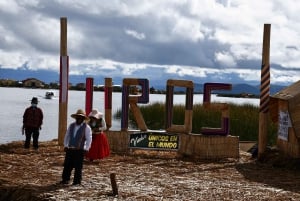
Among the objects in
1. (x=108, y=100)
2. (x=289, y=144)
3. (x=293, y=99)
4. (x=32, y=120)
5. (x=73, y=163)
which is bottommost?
(x=73, y=163)

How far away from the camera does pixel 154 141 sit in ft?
54.2

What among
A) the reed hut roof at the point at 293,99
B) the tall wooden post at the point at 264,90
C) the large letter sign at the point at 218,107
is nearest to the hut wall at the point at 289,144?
the reed hut roof at the point at 293,99

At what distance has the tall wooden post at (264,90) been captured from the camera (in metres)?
16.2

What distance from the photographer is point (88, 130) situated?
37.3 ft

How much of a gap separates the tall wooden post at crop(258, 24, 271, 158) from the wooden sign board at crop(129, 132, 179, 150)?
2410 mm

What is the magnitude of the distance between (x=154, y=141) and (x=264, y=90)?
347cm

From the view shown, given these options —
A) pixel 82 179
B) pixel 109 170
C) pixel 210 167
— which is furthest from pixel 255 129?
pixel 82 179

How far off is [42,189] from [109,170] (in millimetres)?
2832

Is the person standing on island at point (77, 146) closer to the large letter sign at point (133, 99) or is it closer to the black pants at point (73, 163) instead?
the black pants at point (73, 163)

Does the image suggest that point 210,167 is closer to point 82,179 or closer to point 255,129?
point 82,179

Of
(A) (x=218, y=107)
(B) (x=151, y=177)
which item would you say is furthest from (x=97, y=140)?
(A) (x=218, y=107)

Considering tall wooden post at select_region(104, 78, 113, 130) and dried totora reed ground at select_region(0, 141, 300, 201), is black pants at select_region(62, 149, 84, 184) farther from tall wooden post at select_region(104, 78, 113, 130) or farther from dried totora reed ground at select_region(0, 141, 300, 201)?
tall wooden post at select_region(104, 78, 113, 130)

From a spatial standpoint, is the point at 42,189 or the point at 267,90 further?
the point at 267,90

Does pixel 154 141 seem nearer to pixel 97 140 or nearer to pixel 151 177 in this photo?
pixel 97 140
